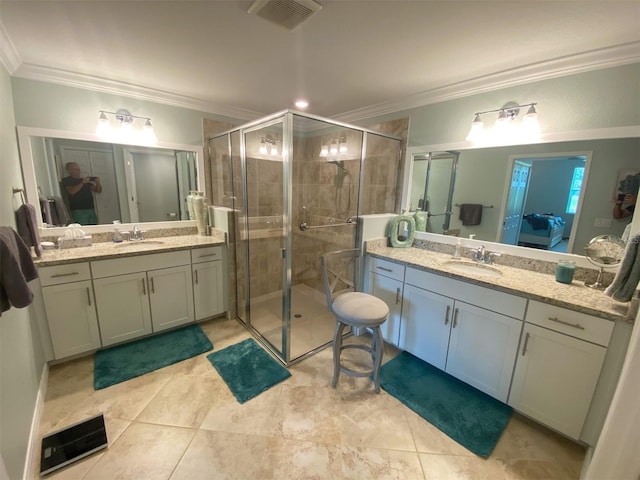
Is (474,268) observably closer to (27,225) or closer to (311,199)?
(311,199)

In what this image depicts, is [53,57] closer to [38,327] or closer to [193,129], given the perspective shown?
Answer: [193,129]

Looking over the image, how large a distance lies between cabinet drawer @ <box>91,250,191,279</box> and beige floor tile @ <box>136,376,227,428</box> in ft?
3.12

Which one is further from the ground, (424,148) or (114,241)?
(424,148)

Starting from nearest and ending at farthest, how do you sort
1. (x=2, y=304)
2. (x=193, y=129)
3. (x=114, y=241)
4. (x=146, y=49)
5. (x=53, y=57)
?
(x=2, y=304) < (x=146, y=49) < (x=53, y=57) < (x=114, y=241) < (x=193, y=129)

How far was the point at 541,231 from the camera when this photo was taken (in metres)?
2.01

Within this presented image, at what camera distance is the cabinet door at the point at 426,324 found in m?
1.98

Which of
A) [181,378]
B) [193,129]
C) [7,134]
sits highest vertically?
[193,129]

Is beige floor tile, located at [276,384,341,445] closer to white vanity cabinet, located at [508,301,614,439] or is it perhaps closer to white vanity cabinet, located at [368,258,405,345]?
white vanity cabinet, located at [368,258,405,345]

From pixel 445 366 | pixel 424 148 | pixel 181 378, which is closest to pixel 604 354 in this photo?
pixel 445 366

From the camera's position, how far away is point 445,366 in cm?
203

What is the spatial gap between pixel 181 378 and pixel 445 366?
6.70 ft

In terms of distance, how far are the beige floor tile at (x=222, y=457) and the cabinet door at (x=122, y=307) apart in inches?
48.2

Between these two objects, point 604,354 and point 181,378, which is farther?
point 181,378

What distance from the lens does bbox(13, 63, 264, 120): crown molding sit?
200 centimetres
